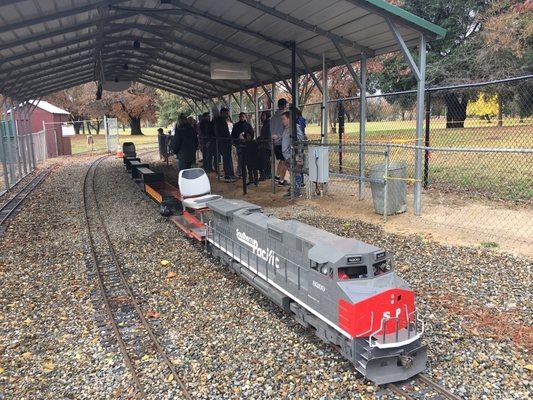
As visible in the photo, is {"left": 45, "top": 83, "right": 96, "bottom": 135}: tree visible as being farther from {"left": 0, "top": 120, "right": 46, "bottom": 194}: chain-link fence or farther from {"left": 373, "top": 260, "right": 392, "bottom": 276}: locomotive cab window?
{"left": 373, "top": 260, "right": 392, "bottom": 276}: locomotive cab window

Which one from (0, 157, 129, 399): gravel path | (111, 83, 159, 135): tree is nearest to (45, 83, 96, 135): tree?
(111, 83, 159, 135): tree

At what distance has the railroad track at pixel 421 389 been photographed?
14.0ft

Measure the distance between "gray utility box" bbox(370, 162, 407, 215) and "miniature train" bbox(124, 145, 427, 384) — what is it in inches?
184

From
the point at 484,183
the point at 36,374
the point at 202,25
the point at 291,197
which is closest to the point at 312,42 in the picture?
the point at 202,25

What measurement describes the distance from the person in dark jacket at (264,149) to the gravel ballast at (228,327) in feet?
20.2

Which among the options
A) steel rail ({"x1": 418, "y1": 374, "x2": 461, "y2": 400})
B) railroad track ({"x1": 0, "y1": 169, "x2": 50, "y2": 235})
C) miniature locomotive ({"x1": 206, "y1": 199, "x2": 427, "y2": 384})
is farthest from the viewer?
railroad track ({"x1": 0, "y1": 169, "x2": 50, "y2": 235})

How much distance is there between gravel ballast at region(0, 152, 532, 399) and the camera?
15.2 feet

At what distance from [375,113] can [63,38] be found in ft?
36.4

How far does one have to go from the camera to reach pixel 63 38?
14430 millimetres

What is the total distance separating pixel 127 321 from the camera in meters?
6.24

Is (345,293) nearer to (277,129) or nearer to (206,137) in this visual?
(277,129)

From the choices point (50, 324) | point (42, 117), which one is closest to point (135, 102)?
point (42, 117)

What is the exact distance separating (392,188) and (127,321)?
6788 millimetres

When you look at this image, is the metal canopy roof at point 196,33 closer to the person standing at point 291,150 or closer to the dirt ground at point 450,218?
the person standing at point 291,150
